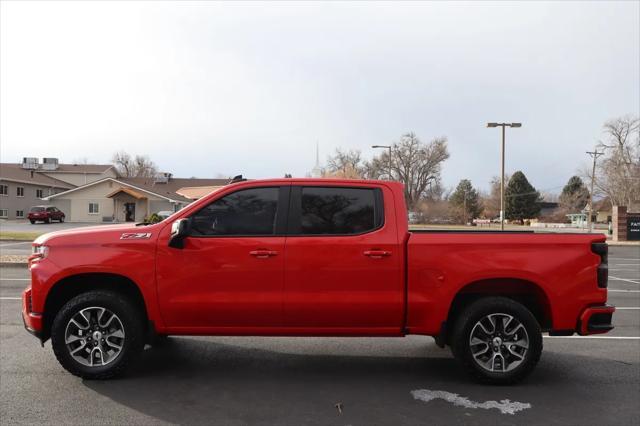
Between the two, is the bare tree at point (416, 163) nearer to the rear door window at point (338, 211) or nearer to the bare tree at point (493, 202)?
the bare tree at point (493, 202)

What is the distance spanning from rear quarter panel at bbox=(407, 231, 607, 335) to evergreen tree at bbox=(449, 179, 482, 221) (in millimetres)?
75229

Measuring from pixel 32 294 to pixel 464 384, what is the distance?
423 centimetres

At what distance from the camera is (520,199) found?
93125 mm

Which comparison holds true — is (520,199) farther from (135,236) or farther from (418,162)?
(135,236)

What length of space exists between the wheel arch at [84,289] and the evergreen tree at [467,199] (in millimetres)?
76292

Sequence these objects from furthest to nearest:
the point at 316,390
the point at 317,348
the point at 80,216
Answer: the point at 80,216, the point at 317,348, the point at 316,390

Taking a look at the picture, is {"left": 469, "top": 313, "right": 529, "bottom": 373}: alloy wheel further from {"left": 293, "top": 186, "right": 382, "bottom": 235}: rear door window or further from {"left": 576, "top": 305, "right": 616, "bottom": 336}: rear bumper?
{"left": 293, "top": 186, "right": 382, "bottom": 235}: rear door window

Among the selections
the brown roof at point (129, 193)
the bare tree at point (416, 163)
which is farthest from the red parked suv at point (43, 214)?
the bare tree at point (416, 163)

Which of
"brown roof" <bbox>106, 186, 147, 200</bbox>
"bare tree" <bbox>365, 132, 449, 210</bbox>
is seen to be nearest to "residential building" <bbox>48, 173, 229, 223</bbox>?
"brown roof" <bbox>106, 186, 147, 200</bbox>

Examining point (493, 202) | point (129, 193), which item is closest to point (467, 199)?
point (493, 202)

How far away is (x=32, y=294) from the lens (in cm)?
472

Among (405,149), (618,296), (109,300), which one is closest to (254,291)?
(109,300)

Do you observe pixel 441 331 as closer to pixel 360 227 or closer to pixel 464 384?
pixel 464 384

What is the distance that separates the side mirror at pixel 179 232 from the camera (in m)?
4.51
